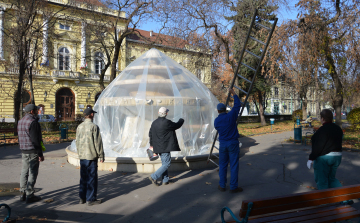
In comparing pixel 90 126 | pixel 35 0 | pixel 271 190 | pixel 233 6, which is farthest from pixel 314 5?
pixel 35 0

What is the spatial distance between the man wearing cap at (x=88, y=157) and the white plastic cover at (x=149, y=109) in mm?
3376

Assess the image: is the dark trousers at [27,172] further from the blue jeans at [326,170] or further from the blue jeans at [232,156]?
the blue jeans at [326,170]

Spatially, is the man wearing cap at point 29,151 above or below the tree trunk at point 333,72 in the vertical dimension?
below

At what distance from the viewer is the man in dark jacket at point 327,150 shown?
14.4 ft

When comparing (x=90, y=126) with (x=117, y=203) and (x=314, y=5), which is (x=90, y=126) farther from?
(x=314, y=5)

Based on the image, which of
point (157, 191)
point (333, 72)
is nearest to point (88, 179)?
point (157, 191)

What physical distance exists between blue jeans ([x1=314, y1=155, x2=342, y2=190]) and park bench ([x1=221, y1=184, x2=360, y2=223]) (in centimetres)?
89

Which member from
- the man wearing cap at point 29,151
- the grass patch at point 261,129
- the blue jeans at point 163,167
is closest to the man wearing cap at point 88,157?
the man wearing cap at point 29,151

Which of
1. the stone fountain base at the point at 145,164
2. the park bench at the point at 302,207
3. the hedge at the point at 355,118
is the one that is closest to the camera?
the park bench at the point at 302,207

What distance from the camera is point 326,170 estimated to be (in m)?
4.48

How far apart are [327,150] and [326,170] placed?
355 mm

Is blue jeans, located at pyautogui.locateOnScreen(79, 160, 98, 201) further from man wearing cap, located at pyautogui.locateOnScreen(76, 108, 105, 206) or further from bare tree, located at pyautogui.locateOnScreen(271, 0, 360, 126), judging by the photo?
bare tree, located at pyautogui.locateOnScreen(271, 0, 360, 126)

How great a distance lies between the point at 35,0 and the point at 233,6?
40.4 ft

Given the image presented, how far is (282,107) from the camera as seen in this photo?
234 feet
